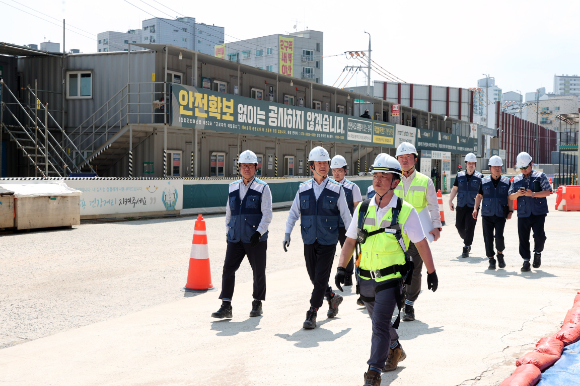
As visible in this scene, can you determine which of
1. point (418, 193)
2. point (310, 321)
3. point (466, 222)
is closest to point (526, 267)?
point (466, 222)

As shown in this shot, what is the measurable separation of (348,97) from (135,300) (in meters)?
32.8

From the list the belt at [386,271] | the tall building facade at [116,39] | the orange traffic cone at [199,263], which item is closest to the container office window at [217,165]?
the orange traffic cone at [199,263]

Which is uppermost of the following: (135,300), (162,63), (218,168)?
(162,63)

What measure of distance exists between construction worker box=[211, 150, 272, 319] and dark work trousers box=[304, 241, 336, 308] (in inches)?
25.0

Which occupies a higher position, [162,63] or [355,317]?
[162,63]

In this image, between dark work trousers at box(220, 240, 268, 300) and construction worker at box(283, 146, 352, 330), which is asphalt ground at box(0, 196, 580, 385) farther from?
construction worker at box(283, 146, 352, 330)

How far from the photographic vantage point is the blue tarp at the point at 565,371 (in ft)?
14.2

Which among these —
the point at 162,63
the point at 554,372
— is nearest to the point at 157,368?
the point at 554,372

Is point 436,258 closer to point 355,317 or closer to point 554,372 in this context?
point 355,317

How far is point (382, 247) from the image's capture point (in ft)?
13.9

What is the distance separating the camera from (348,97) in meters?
38.8

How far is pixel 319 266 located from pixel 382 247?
2.00 m

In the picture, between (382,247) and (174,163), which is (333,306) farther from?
(174,163)

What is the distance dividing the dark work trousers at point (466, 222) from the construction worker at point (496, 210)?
4.41 ft
